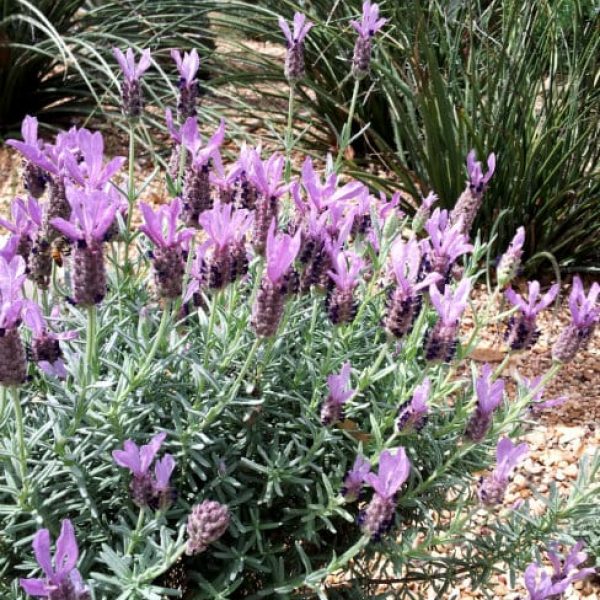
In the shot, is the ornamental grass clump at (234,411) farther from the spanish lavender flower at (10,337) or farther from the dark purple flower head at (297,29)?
the dark purple flower head at (297,29)

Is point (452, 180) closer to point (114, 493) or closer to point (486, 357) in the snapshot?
point (486, 357)

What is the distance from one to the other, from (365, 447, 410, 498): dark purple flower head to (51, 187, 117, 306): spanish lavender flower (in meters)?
0.42

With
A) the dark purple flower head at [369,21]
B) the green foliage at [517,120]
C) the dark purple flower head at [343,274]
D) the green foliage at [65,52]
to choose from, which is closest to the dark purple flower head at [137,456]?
the dark purple flower head at [343,274]

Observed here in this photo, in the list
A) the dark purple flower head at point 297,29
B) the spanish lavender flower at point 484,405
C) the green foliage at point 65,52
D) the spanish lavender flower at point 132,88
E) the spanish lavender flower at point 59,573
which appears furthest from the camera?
the green foliage at point 65,52

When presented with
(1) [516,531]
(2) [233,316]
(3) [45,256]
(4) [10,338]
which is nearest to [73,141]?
(3) [45,256]

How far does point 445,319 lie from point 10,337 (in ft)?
1.99

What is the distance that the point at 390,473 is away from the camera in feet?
3.67

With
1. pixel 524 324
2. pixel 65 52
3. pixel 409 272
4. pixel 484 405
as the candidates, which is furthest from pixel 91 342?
pixel 65 52

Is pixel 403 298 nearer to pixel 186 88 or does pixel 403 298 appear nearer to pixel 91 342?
pixel 91 342

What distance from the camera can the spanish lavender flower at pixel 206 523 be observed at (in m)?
1.10

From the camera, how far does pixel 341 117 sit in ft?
12.5

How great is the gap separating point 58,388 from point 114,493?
0.61 feet

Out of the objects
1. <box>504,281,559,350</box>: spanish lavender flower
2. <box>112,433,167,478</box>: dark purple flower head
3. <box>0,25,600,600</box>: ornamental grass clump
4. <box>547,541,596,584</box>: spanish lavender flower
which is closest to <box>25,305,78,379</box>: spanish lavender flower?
<box>0,25,600,600</box>: ornamental grass clump

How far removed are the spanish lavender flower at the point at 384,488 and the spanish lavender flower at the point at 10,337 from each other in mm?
463
